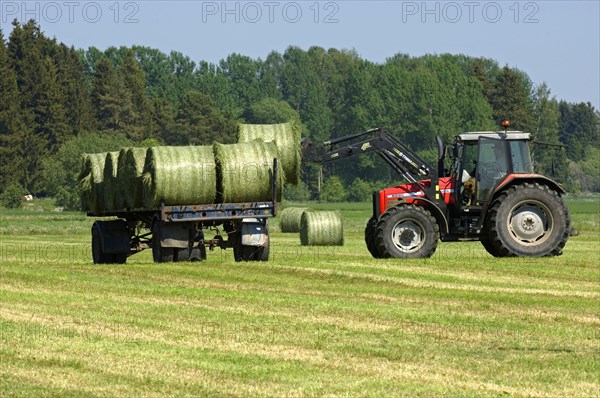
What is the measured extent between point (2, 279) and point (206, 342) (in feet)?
35.7

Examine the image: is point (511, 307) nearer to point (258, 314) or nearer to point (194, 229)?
point (258, 314)

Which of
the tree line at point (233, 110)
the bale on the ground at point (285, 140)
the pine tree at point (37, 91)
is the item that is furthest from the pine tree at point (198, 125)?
the bale on the ground at point (285, 140)

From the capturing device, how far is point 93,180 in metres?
30.2

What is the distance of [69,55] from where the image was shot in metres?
147

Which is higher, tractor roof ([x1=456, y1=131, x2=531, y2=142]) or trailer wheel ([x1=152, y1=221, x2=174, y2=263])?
tractor roof ([x1=456, y1=131, x2=531, y2=142])

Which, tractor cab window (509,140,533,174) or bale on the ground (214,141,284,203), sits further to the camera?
tractor cab window (509,140,533,174)

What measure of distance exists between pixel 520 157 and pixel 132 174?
26.8 feet

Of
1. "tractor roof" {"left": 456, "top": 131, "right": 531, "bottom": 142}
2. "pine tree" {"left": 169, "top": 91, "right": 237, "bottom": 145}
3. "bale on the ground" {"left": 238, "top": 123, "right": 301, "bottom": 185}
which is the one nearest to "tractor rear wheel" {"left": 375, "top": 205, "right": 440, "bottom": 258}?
"tractor roof" {"left": 456, "top": 131, "right": 531, "bottom": 142}

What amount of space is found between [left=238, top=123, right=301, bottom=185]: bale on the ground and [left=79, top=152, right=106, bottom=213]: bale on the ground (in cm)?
333

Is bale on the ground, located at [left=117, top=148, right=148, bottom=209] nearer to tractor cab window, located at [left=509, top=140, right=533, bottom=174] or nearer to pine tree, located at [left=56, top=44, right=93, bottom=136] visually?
tractor cab window, located at [left=509, top=140, right=533, bottom=174]

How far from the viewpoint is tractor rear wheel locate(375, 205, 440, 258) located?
93.3 feet

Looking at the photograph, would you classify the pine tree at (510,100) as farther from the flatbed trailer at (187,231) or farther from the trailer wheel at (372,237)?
the flatbed trailer at (187,231)

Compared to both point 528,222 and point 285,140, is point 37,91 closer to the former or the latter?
point 285,140

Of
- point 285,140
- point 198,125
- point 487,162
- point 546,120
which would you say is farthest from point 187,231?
point 546,120
